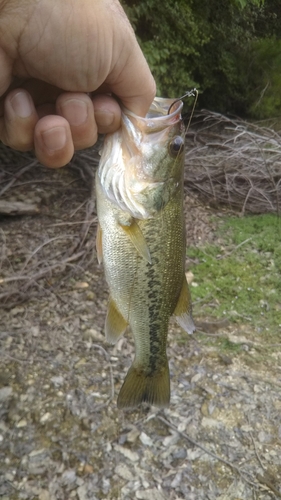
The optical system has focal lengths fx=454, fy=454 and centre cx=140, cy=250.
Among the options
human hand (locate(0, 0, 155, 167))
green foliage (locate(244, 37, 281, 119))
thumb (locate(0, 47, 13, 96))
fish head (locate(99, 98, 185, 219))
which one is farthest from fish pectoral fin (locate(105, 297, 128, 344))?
green foliage (locate(244, 37, 281, 119))

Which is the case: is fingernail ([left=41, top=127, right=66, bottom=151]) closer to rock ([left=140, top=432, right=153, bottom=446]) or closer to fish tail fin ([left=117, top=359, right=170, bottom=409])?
fish tail fin ([left=117, top=359, right=170, bottom=409])

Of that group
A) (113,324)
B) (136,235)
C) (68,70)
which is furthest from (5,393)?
(68,70)

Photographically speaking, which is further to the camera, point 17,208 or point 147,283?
point 17,208

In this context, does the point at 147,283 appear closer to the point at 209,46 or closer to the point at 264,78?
the point at 209,46

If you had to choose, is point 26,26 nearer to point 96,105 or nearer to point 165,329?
point 96,105

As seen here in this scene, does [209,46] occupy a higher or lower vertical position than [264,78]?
higher

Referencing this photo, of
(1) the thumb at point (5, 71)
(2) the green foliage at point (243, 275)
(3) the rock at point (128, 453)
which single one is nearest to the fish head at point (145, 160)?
(1) the thumb at point (5, 71)

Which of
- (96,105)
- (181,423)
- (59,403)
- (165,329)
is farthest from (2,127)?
(181,423)

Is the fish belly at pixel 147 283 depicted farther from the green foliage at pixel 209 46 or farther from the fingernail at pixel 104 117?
the green foliage at pixel 209 46
